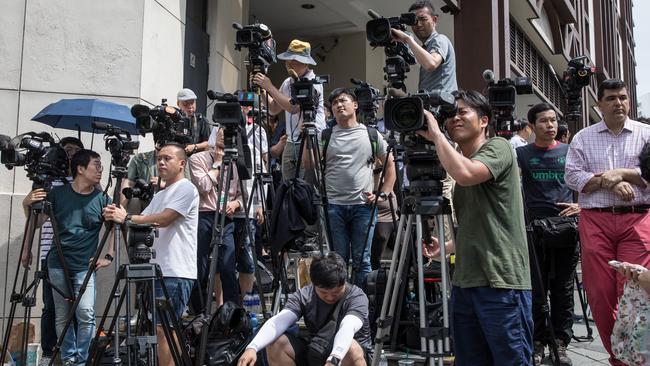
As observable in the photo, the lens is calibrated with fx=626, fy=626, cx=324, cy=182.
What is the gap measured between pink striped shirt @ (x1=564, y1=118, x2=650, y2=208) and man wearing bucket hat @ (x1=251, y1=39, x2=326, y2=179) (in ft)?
6.89

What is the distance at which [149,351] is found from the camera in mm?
3627

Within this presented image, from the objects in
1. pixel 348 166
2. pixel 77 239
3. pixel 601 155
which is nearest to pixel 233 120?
pixel 348 166

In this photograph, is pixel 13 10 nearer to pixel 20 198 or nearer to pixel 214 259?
pixel 20 198

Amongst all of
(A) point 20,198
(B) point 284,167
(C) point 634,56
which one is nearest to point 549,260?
(B) point 284,167

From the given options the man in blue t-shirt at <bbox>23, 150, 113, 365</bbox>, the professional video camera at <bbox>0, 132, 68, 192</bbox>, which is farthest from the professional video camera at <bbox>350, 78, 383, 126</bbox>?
the professional video camera at <bbox>0, 132, 68, 192</bbox>

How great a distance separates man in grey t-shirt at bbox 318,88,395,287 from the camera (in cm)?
510

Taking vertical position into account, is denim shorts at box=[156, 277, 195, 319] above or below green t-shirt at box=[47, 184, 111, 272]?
below

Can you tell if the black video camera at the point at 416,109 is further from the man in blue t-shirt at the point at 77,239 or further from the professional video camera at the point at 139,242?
the man in blue t-shirt at the point at 77,239

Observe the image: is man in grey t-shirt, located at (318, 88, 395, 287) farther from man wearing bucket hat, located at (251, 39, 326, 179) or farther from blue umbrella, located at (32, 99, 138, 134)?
blue umbrella, located at (32, 99, 138, 134)

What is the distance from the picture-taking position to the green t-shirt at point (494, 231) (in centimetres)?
291

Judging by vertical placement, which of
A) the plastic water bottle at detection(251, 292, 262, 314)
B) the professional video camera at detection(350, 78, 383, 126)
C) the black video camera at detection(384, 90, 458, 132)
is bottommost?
the plastic water bottle at detection(251, 292, 262, 314)

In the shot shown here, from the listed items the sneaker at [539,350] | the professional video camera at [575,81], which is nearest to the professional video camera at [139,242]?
the sneaker at [539,350]

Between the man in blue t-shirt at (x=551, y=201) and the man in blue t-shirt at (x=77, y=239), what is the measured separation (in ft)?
11.4

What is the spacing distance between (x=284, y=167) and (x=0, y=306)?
3.18 m
